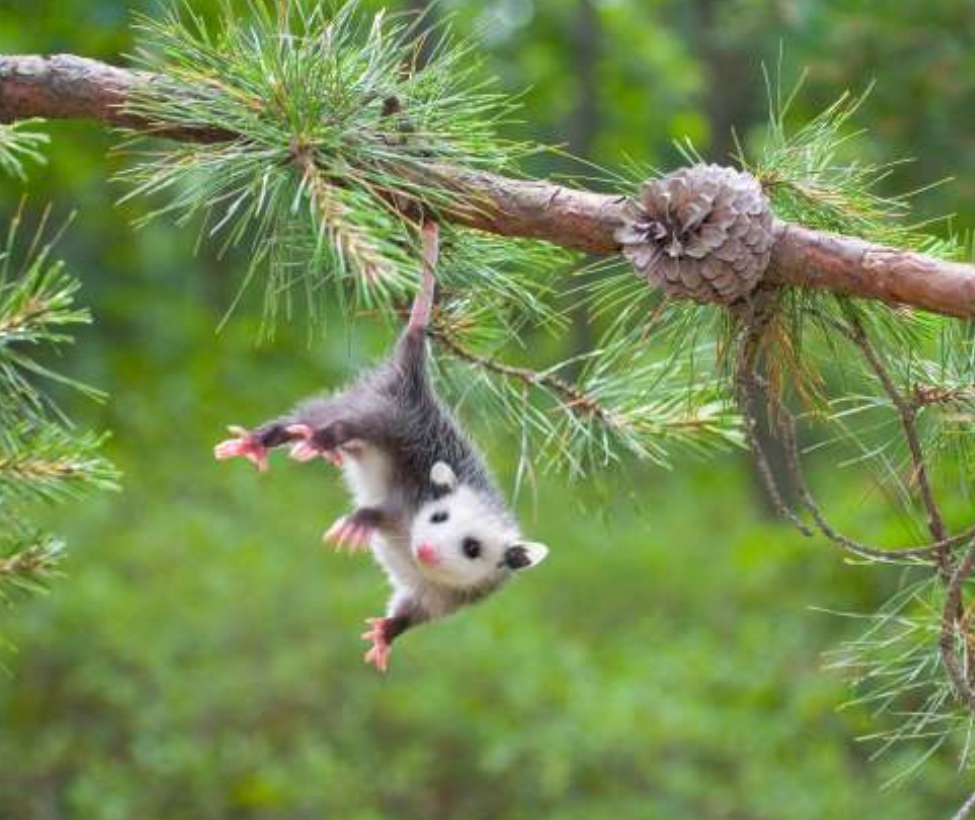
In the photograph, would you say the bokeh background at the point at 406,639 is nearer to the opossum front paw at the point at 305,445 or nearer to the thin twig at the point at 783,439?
the opossum front paw at the point at 305,445

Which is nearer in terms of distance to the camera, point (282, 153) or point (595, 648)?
point (282, 153)

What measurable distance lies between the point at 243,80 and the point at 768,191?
26.3 inches

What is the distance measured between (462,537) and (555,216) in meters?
0.67

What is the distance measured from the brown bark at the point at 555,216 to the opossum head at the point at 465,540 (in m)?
0.50

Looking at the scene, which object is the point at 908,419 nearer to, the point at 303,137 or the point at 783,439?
the point at 783,439

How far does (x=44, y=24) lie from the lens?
24.8 feet

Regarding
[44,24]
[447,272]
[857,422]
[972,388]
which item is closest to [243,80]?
[447,272]

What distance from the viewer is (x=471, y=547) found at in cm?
272

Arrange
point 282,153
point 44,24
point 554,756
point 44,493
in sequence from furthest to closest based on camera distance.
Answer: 1. point 44,24
2. point 554,756
3. point 44,493
4. point 282,153

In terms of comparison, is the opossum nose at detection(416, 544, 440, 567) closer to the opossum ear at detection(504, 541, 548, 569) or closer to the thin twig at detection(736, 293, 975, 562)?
the opossum ear at detection(504, 541, 548, 569)

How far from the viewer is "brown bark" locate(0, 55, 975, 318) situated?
1963 millimetres

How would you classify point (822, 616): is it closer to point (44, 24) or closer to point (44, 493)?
point (44, 24)

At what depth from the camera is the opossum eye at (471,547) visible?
2.69 m

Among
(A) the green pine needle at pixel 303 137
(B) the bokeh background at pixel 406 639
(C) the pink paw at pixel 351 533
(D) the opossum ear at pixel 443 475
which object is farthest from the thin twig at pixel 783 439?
(B) the bokeh background at pixel 406 639
